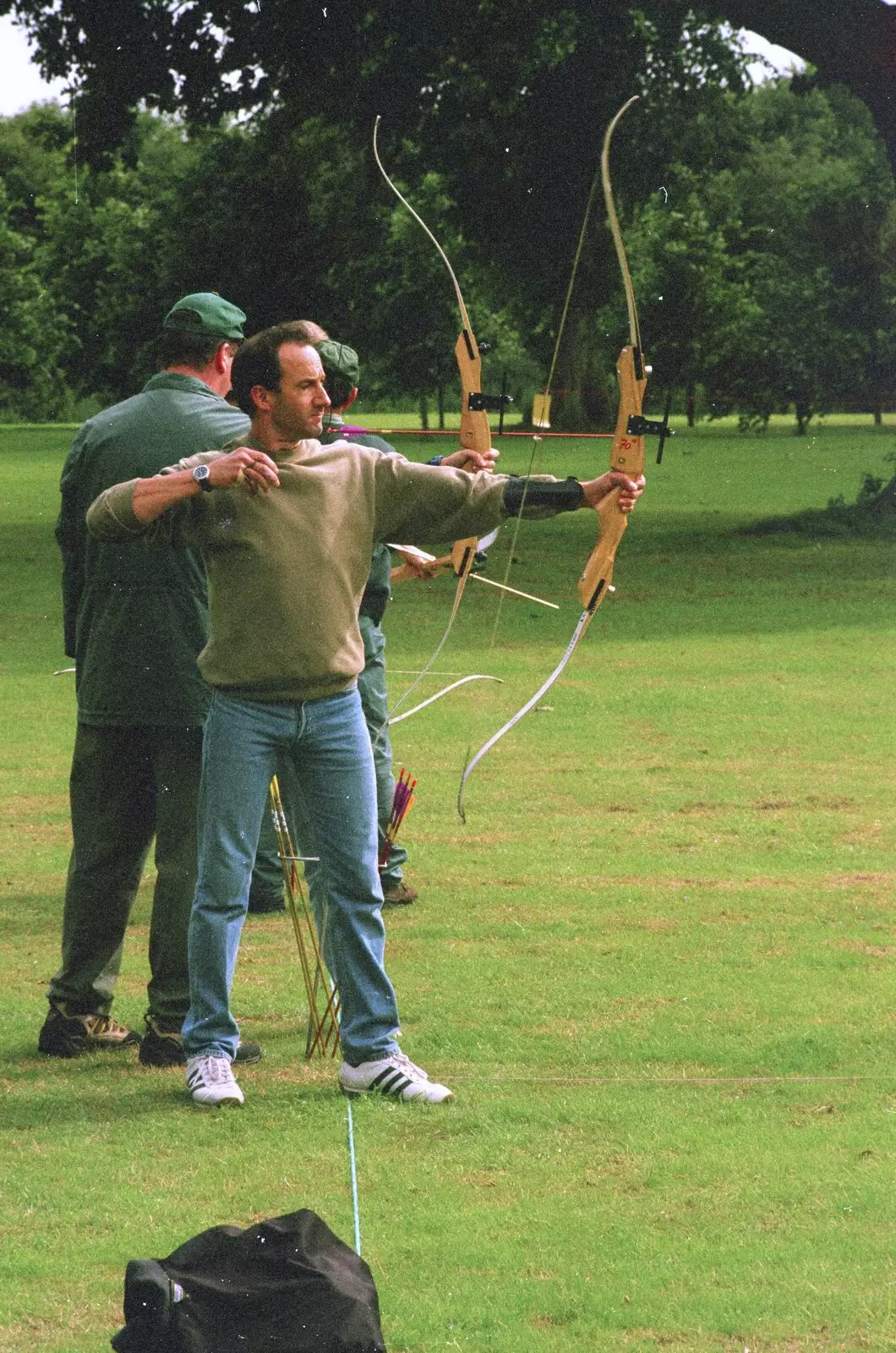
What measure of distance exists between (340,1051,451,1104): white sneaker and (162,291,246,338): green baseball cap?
2.04 metres

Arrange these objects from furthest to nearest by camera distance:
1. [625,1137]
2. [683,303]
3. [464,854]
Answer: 1. [683,303]
2. [464,854]
3. [625,1137]

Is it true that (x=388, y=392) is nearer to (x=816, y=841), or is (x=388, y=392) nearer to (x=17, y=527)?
Answer: (x=17, y=527)

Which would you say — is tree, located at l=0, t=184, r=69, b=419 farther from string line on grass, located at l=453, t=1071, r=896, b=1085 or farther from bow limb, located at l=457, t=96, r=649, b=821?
string line on grass, located at l=453, t=1071, r=896, b=1085

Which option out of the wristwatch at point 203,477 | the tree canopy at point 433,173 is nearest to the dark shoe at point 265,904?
the wristwatch at point 203,477

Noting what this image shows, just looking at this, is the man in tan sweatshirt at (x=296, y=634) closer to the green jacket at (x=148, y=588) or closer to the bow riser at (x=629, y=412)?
the bow riser at (x=629, y=412)

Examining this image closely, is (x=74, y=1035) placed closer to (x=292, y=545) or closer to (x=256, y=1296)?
(x=292, y=545)

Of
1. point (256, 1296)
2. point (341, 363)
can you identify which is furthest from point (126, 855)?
point (256, 1296)

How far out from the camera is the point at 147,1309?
3217 mm

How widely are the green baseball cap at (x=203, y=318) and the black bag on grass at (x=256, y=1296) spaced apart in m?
2.70

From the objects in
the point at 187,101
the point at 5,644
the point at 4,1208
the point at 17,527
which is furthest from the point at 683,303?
the point at 4,1208

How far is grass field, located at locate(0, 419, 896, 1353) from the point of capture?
386 cm

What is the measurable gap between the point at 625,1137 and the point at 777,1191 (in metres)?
0.49

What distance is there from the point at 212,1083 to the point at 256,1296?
65.4 inches

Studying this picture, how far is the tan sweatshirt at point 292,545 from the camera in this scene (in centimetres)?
480
